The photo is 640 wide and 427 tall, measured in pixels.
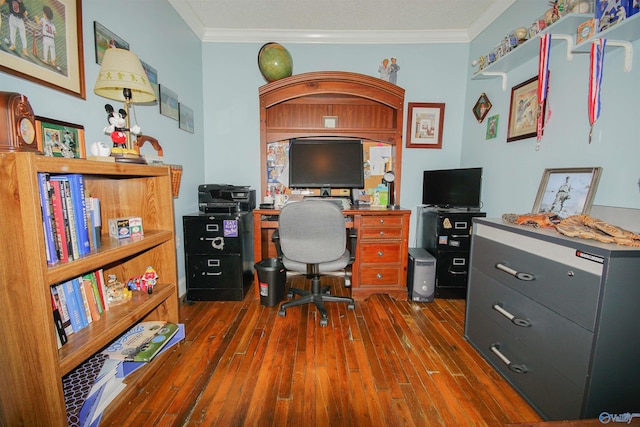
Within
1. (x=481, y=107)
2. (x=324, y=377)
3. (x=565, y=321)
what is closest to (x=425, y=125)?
(x=481, y=107)

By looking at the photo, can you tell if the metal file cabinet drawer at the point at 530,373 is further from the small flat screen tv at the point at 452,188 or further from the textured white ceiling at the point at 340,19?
the textured white ceiling at the point at 340,19

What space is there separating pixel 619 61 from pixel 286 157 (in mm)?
2441

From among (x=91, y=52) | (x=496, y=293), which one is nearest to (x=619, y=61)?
(x=496, y=293)

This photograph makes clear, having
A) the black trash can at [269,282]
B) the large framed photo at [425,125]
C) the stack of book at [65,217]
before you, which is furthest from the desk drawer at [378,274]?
the stack of book at [65,217]

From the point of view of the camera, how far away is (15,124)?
849 millimetres

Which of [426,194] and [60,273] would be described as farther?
[426,194]

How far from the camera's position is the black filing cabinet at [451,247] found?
221 centimetres

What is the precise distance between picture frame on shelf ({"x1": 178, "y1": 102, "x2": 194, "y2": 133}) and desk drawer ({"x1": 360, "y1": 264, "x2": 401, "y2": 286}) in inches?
82.0

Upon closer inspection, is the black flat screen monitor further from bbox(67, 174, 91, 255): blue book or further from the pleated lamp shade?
bbox(67, 174, 91, 255): blue book

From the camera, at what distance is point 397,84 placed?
2.71 m

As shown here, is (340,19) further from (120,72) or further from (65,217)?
(65,217)

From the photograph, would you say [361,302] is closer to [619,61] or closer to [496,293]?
[496,293]

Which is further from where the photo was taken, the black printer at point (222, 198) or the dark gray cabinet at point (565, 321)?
the black printer at point (222, 198)

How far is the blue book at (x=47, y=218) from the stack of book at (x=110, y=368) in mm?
617
